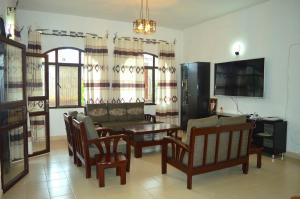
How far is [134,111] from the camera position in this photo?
6.29 meters

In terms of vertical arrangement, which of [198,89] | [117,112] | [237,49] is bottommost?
[117,112]

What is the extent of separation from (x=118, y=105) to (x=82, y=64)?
4.79ft

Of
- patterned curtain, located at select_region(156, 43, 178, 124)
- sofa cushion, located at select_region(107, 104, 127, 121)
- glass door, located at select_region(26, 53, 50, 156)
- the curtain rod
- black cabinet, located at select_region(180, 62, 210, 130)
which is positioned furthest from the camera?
patterned curtain, located at select_region(156, 43, 178, 124)

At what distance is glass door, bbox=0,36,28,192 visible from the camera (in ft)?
10.6

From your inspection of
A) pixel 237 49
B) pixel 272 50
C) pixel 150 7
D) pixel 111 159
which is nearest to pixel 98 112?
pixel 111 159

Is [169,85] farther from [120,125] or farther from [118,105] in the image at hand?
[120,125]

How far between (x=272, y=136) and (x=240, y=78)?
1528 mm

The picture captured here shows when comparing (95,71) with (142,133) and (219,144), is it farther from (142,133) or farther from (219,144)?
(219,144)

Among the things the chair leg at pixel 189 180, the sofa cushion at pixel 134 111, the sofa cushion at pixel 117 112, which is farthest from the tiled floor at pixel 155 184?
the sofa cushion at pixel 134 111

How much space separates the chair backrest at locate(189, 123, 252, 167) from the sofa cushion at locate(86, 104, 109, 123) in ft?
10.3

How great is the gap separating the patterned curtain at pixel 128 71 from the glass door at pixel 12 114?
2983mm

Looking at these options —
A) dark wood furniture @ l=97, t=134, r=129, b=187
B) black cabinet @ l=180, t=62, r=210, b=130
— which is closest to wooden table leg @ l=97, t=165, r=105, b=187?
dark wood furniture @ l=97, t=134, r=129, b=187

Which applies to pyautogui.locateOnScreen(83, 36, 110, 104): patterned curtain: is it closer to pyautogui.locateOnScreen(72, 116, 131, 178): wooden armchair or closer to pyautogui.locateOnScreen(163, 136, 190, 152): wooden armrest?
pyautogui.locateOnScreen(72, 116, 131, 178): wooden armchair

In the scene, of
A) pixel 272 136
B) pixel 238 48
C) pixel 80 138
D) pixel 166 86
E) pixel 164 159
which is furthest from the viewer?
pixel 166 86
